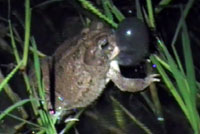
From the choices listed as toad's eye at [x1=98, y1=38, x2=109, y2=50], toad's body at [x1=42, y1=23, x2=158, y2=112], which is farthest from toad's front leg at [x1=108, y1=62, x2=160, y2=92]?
toad's eye at [x1=98, y1=38, x2=109, y2=50]

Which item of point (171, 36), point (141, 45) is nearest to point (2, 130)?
point (141, 45)

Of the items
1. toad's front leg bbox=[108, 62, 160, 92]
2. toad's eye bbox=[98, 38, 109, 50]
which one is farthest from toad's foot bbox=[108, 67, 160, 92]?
toad's eye bbox=[98, 38, 109, 50]

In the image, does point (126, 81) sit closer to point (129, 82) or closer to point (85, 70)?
point (129, 82)

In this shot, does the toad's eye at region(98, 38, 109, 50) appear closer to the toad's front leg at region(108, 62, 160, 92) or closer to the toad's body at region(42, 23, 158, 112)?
the toad's body at region(42, 23, 158, 112)

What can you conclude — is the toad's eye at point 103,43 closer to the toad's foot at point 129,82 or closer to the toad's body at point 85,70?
the toad's body at point 85,70

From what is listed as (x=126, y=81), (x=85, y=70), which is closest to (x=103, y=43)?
(x=85, y=70)

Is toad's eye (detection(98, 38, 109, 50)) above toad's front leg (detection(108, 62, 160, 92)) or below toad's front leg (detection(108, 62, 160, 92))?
above

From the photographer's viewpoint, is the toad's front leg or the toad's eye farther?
the toad's front leg

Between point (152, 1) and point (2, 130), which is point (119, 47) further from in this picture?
point (2, 130)
